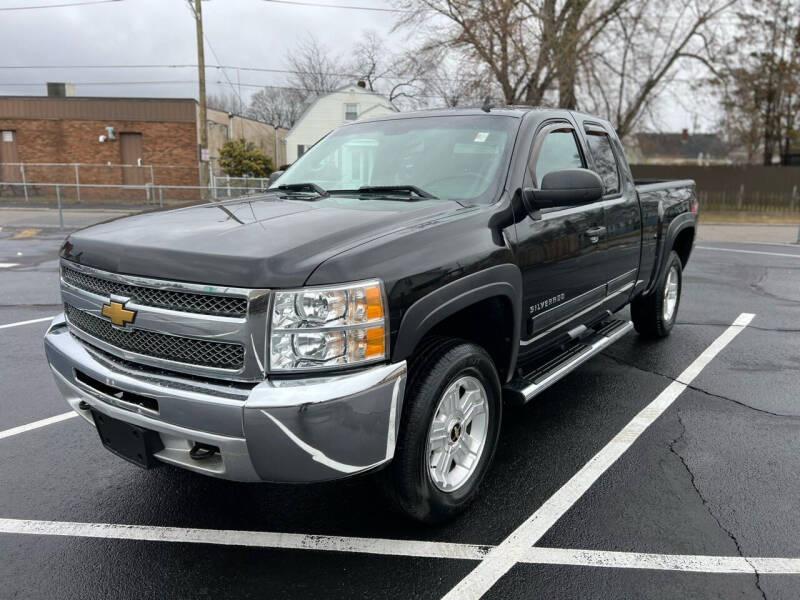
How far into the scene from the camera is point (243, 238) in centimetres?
260

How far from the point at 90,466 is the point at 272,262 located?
213cm

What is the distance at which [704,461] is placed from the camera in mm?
3703

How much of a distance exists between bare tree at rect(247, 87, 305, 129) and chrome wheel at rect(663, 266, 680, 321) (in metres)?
62.6

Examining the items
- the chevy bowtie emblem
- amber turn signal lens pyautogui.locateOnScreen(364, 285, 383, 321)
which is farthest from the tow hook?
amber turn signal lens pyautogui.locateOnScreen(364, 285, 383, 321)

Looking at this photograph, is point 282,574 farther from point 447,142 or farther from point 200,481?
point 447,142

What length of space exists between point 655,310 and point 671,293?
1.32 ft

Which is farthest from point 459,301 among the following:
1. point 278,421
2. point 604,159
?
point 604,159

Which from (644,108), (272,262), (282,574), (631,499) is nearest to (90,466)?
(282,574)

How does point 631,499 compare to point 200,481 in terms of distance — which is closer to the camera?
point 631,499

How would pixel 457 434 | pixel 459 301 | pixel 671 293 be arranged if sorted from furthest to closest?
pixel 671 293
pixel 457 434
pixel 459 301

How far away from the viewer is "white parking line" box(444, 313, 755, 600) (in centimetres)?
263

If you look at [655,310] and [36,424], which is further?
[655,310]

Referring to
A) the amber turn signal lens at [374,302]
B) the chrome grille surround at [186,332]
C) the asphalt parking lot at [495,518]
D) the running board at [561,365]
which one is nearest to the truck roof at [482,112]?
the running board at [561,365]

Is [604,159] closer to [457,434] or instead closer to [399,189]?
[399,189]
